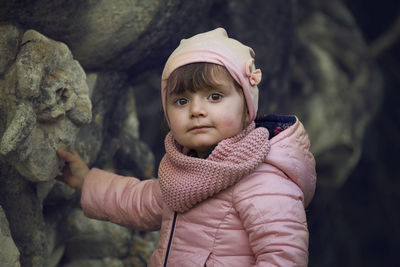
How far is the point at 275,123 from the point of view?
62.6 inches

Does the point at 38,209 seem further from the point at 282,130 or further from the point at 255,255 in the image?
the point at 282,130

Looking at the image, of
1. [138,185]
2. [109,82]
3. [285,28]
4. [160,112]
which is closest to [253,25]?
[285,28]

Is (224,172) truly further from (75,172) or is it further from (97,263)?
(97,263)

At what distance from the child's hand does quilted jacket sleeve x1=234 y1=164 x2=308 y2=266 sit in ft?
2.05

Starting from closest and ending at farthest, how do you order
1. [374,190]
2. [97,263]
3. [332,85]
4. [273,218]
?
[273,218]
[97,263]
[332,85]
[374,190]

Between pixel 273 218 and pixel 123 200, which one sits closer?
pixel 273 218

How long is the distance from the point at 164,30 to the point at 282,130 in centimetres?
67

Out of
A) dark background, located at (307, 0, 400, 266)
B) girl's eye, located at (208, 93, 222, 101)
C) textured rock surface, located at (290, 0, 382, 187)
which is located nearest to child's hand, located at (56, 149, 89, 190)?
girl's eye, located at (208, 93, 222, 101)

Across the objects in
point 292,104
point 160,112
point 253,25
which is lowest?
point 292,104

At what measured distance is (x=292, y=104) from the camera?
3.07 m

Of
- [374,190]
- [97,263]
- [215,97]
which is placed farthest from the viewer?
[374,190]

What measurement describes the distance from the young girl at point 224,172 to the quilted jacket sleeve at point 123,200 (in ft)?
0.29

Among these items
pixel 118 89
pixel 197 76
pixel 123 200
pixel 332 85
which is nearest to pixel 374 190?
pixel 332 85

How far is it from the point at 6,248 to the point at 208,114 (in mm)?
693
